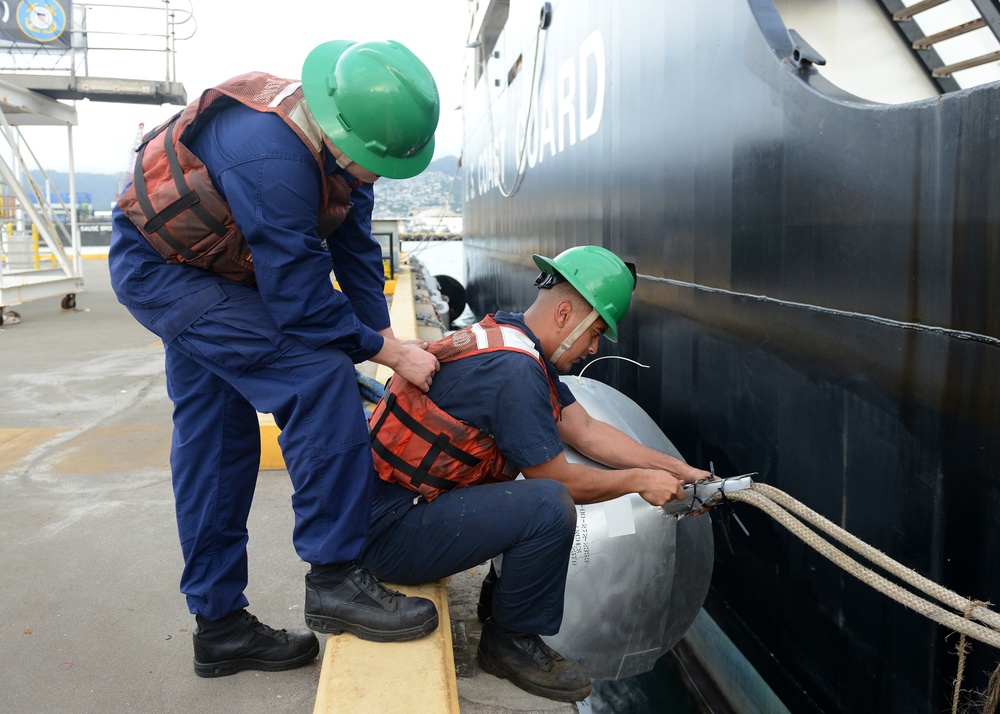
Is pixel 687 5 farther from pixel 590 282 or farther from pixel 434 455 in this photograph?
pixel 434 455

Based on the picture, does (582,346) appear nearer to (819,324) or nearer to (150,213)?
(819,324)

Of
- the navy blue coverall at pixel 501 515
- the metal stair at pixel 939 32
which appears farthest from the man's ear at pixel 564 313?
the metal stair at pixel 939 32

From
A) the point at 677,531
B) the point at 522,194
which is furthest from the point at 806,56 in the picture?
the point at 522,194

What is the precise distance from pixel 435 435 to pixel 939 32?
9.75 ft

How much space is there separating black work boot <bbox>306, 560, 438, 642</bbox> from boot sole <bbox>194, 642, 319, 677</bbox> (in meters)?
0.30

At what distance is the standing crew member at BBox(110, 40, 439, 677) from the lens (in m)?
2.08

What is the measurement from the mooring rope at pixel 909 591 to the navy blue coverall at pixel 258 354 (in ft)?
3.59

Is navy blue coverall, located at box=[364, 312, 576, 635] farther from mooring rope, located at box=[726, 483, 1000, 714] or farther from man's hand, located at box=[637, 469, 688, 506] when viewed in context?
mooring rope, located at box=[726, 483, 1000, 714]

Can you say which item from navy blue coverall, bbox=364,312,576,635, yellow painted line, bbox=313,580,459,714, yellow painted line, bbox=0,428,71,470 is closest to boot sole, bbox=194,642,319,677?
yellow painted line, bbox=313,580,459,714

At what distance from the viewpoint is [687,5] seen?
3.76m

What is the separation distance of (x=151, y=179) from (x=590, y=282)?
1.28 m

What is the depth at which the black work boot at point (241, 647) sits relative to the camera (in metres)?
2.46

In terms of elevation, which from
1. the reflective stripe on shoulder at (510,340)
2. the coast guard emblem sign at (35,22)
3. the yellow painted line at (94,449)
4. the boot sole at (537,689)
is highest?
the coast guard emblem sign at (35,22)

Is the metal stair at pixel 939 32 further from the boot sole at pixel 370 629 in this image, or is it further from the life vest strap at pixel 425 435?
the boot sole at pixel 370 629
